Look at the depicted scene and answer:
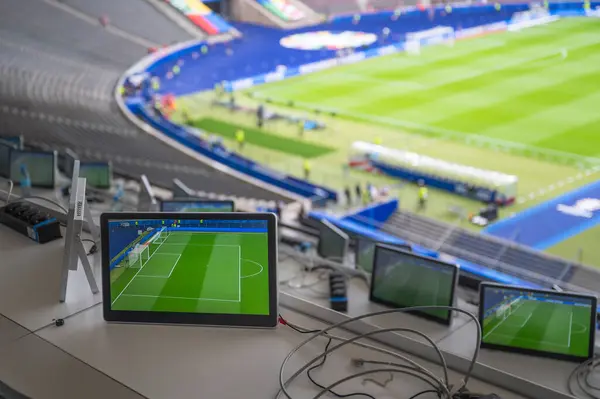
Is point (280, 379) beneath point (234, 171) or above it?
above

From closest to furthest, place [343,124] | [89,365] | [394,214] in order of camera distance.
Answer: [89,365]
[394,214]
[343,124]

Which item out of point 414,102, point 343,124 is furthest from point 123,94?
point 414,102

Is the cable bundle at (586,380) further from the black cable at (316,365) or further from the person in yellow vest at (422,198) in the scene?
the person in yellow vest at (422,198)

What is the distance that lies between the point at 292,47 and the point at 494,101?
10385mm

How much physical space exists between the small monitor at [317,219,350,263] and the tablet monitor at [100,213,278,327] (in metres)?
2.39

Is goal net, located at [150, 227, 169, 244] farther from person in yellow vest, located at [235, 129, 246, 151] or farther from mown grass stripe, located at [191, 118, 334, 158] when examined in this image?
person in yellow vest, located at [235, 129, 246, 151]

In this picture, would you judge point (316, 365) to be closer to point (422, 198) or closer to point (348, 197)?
point (348, 197)

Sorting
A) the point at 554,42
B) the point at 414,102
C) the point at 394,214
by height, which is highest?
the point at 554,42

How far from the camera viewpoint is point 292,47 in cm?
2781

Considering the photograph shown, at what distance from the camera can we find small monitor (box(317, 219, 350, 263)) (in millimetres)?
5020

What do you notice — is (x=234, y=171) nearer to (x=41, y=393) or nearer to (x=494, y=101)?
(x=494, y=101)

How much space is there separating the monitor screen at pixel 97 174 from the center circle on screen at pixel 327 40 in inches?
819

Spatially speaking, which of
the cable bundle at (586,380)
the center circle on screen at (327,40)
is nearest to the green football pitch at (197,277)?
the cable bundle at (586,380)

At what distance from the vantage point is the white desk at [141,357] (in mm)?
2275
